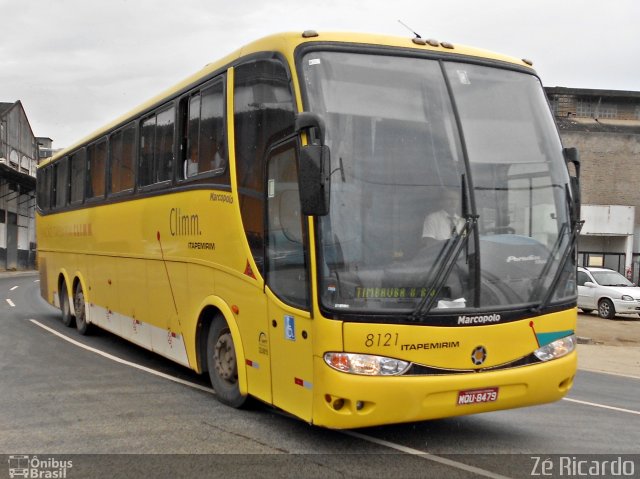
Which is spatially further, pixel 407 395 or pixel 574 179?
pixel 574 179

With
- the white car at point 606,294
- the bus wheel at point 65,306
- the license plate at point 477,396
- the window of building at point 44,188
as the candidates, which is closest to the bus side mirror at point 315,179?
the license plate at point 477,396

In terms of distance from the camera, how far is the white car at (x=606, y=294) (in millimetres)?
21703

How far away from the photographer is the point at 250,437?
242 inches

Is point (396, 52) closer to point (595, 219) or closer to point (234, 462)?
point (234, 462)

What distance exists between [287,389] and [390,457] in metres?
0.98

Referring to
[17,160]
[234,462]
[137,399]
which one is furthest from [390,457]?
[17,160]

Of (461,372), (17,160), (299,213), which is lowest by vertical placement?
(461,372)

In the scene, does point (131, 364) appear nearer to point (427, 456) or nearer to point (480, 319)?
point (427, 456)

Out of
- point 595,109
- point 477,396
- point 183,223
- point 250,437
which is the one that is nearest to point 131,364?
point 183,223

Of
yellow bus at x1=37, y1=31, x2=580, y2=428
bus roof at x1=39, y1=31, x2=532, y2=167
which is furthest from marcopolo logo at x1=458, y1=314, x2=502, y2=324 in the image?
bus roof at x1=39, y1=31, x2=532, y2=167

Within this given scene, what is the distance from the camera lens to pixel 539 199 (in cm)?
612

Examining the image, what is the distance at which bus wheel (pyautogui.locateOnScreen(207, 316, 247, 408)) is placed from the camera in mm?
7062

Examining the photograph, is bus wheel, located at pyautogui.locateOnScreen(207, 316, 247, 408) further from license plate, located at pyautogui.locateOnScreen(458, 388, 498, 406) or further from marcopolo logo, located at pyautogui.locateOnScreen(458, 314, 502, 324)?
marcopolo logo, located at pyautogui.locateOnScreen(458, 314, 502, 324)

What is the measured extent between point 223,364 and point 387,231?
2681mm
